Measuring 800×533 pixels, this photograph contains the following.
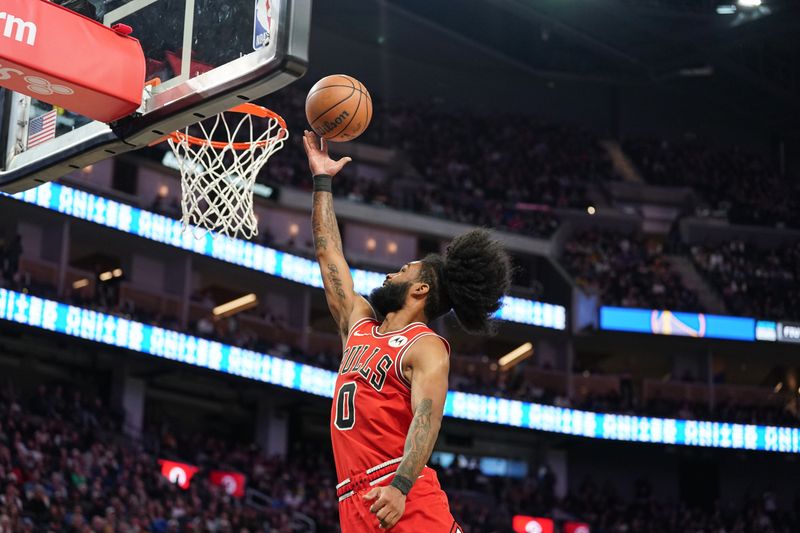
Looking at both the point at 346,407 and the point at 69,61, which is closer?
the point at 346,407

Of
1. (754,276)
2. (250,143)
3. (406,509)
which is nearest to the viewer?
(406,509)

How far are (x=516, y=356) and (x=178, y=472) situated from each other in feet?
44.7

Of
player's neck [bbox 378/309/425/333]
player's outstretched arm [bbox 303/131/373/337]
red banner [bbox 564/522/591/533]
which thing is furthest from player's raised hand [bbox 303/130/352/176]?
red banner [bbox 564/522/591/533]

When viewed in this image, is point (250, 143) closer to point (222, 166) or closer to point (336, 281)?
point (222, 166)

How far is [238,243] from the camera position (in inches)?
1008

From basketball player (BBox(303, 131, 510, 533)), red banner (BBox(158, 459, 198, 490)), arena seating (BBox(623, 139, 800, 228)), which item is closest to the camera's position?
basketball player (BBox(303, 131, 510, 533))

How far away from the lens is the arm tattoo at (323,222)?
5.58 m

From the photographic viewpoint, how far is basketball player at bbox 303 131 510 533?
185 inches

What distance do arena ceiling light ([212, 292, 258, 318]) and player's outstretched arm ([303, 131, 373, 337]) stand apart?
74.6 ft

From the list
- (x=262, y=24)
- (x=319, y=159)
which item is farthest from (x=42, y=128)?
(x=319, y=159)

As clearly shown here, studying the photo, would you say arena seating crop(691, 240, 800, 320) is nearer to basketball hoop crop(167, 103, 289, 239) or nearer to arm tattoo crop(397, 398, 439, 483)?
basketball hoop crop(167, 103, 289, 239)

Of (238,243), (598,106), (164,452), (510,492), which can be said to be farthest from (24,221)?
(598,106)

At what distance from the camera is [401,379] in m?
4.93

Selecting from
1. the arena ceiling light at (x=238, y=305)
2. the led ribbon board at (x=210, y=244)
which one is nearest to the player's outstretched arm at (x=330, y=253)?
the led ribbon board at (x=210, y=244)
